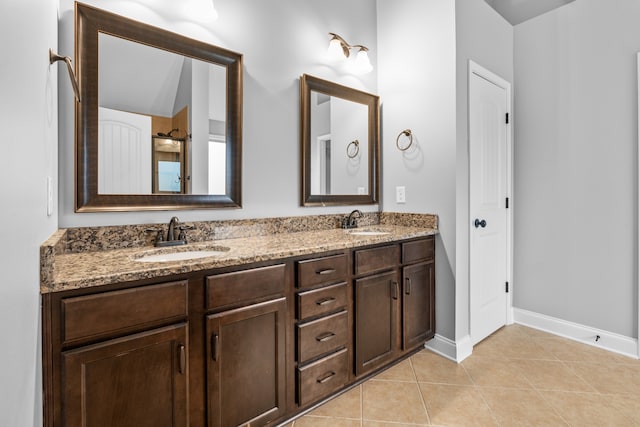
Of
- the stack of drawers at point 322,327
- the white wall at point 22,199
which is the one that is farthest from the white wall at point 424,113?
the white wall at point 22,199

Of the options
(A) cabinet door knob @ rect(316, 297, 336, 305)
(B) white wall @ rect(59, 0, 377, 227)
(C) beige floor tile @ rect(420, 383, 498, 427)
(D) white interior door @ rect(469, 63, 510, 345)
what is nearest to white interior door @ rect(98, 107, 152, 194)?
(B) white wall @ rect(59, 0, 377, 227)

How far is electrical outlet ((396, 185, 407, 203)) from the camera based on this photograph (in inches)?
101

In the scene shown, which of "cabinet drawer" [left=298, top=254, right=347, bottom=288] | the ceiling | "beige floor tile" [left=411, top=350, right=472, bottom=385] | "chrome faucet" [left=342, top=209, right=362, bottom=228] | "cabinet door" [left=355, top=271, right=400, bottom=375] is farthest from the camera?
the ceiling

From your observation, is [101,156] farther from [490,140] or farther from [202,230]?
[490,140]

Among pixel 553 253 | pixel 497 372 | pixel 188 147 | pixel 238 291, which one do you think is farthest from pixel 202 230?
pixel 553 253

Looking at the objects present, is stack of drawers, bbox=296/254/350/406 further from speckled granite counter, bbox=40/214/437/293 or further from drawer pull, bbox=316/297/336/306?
speckled granite counter, bbox=40/214/437/293

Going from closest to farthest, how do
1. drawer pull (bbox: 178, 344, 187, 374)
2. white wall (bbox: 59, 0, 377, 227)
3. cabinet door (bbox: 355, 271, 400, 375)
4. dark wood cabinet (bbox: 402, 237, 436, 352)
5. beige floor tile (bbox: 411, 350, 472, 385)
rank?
drawer pull (bbox: 178, 344, 187, 374)
white wall (bbox: 59, 0, 377, 227)
cabinet door (bbox: 355, 271, 400, 375)
beige floor tile (bbox: 411, 350, 472, 385)
dark wood cabinet (bbox: 402, 237, 436, 352)

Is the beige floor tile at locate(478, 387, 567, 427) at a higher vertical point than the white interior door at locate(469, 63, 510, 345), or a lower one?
lower

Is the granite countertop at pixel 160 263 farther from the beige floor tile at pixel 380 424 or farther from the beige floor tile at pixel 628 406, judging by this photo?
the beige floor tile at pixel 628 406

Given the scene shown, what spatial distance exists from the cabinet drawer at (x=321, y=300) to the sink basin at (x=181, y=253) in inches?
18.1

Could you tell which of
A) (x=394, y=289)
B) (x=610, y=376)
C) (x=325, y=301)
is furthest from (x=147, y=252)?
(x=610, y=376)

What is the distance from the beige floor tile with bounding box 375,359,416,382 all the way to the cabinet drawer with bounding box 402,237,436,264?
0.70m

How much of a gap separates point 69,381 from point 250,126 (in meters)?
1.51

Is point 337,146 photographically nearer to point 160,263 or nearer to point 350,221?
point 350,221
